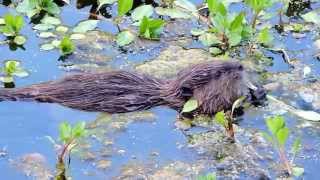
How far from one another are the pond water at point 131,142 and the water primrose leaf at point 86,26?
0.77 ft

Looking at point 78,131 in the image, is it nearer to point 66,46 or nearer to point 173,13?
point 66,46

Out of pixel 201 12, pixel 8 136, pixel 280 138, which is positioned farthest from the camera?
pixel 201 12

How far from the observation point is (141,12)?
4.56 m

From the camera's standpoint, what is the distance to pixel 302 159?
3613 mm

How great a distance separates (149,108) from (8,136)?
735 mm

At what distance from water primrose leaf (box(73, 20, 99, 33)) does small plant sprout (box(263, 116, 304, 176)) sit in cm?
144

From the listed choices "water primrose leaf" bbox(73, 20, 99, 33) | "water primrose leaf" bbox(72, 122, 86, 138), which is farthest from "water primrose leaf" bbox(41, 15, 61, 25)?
"water primrose leaf" bbox(72, 122, 86, 138)

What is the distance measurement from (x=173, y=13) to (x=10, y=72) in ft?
3.68

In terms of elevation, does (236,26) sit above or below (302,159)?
above

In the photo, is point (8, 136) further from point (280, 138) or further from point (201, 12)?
point (201, 12)

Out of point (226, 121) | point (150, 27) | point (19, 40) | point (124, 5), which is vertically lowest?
point (226, 121)

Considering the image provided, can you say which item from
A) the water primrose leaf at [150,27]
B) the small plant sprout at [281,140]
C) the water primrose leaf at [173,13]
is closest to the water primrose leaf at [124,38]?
the water primrose leaf at [150,27]

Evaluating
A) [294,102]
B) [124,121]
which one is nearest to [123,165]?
[124,121]

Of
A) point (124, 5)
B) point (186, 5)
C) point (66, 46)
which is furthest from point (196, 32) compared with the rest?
point (66, 46)
